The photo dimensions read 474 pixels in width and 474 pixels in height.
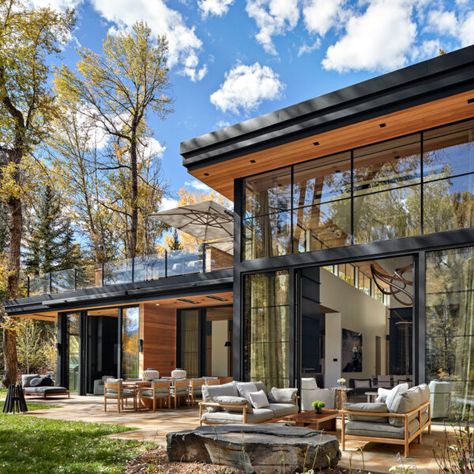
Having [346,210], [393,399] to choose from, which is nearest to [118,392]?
[346,210]

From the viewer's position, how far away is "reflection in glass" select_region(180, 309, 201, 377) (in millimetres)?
17422

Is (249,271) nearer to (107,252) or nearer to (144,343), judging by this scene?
(144,343)

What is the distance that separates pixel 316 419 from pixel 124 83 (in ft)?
62.2

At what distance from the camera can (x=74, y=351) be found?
61.3 feet

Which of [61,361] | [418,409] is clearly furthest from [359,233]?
[61,361]

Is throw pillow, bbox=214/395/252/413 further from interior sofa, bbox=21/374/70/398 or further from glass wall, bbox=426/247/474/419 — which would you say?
interior sofa, bbox=21/374/70/398

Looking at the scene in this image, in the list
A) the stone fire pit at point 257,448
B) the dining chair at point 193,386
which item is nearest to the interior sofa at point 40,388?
the dining chair at point 193,386

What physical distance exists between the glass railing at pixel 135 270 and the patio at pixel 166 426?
3.69 metres

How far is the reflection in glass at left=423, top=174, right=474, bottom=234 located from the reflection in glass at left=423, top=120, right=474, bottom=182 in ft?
0.51

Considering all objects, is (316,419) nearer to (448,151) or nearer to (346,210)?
(346,210)

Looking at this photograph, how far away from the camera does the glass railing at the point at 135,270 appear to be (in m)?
14.8

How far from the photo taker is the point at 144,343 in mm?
16172

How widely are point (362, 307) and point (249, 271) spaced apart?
9.60m

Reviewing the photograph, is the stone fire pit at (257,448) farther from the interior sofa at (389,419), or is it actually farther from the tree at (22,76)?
the tree at (22,76)
